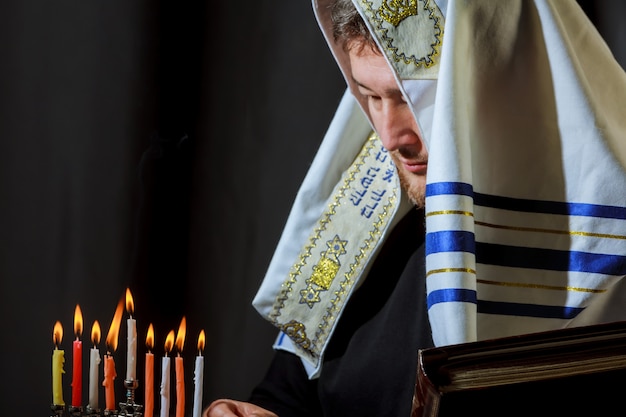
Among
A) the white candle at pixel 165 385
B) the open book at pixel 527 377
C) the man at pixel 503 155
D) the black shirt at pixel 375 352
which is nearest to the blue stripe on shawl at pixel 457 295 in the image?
the man at pixel 503 155

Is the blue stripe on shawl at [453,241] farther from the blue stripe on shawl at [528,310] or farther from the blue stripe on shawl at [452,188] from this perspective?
the blue stripe on shawl at [528,310]

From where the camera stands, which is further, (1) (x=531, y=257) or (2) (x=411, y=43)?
(2) (x=411, y=43)

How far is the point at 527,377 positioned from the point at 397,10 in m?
1.20

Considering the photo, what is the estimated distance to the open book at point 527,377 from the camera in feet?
2.59

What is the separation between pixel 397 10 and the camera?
1.86 metres

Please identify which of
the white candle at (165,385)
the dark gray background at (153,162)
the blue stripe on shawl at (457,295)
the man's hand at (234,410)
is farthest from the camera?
the dark gray background at (153,162)

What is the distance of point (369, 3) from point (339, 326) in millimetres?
834

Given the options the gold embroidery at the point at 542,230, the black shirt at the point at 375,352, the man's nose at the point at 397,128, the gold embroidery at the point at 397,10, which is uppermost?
the gold embroidery at the point at 397,10

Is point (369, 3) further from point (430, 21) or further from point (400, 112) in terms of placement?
point (400, 112)

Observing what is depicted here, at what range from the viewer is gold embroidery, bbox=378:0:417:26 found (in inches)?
73.0

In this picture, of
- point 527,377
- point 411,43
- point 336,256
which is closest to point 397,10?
point 411,43

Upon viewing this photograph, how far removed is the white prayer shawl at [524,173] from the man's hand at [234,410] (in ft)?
1.90

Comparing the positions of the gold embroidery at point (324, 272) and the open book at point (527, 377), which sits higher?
the gold embroidery at point (324, 272)

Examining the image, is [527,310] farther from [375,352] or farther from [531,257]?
[375,352]
